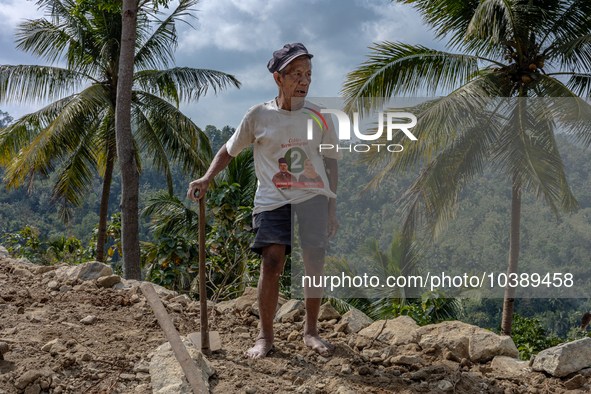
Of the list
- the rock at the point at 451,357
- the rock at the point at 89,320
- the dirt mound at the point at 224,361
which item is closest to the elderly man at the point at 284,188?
the dirt mound at the point at 224,361

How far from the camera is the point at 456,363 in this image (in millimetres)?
2752

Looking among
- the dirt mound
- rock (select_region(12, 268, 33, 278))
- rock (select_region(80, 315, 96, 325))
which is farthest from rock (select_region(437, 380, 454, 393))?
rock (select_region(12, 268, 33, 278))

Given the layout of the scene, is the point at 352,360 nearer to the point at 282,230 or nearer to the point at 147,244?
the point at 282,230

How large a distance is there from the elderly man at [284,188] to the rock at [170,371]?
1.28 ft

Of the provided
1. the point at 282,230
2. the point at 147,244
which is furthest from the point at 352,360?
the point at 147,244

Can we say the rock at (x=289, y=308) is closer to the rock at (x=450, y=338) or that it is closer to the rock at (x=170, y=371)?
the rock at (x=450, y=338)

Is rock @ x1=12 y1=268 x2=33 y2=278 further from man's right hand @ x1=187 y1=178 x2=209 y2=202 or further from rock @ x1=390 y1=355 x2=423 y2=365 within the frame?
rock @ x1=390 y1=355 x2=423 y2=365

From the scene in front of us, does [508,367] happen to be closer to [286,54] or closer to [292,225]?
[292,225]

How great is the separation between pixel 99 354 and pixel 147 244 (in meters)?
7.95

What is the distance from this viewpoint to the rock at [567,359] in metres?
2.55

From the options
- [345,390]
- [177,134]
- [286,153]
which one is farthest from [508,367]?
[177,134]

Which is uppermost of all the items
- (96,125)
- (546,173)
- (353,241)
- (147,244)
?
(96,125)

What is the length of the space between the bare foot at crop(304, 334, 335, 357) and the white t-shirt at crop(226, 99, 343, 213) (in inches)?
32.6

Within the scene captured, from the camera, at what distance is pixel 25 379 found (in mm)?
2094
